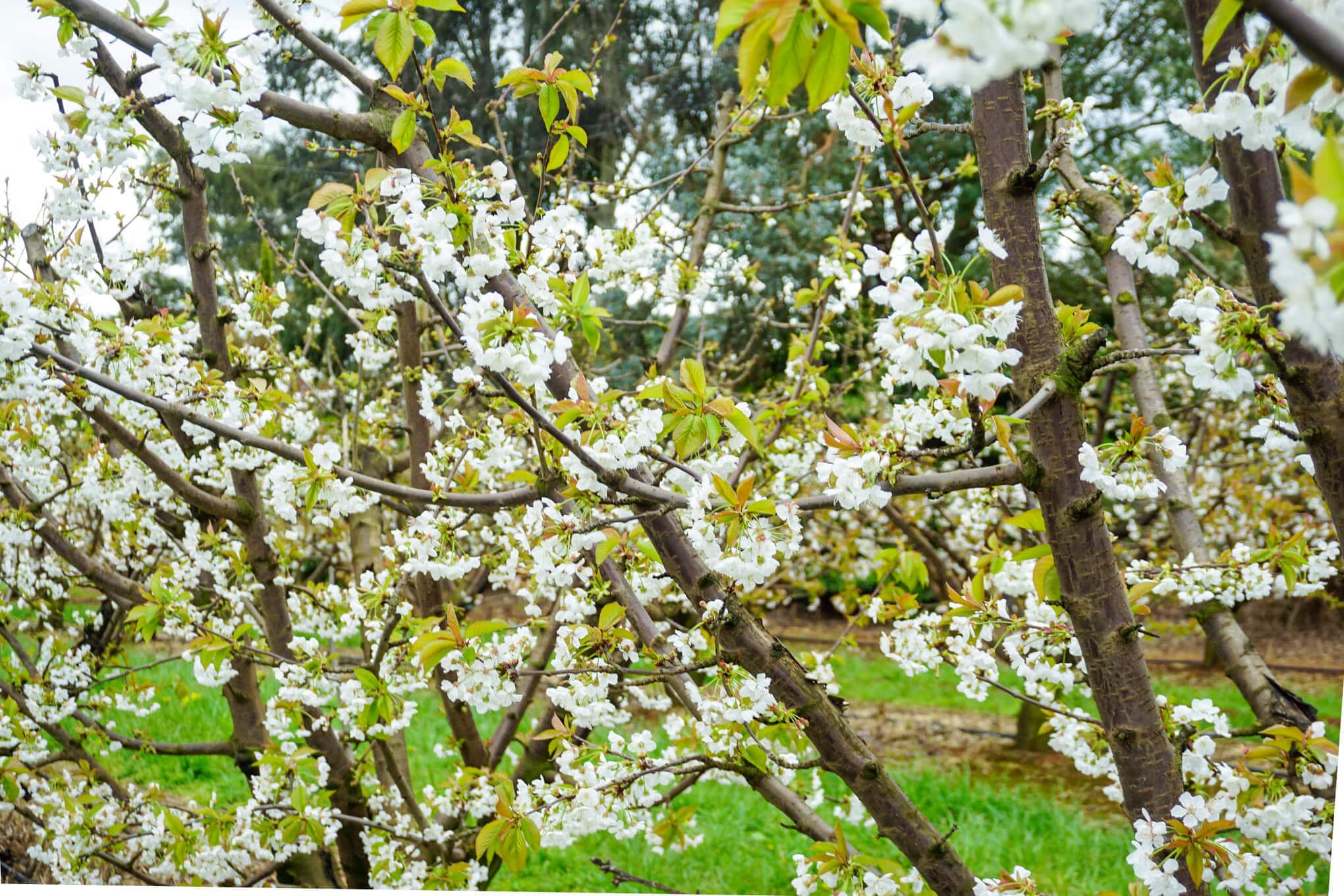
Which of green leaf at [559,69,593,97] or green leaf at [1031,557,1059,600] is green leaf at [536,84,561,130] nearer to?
green leaf at [559,69,593,97]

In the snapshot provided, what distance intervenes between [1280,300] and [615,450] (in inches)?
19.7

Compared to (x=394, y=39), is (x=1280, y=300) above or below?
below

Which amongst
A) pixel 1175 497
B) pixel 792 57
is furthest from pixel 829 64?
pixel 1175 497

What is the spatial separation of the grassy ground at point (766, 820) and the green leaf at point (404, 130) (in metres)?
1.29

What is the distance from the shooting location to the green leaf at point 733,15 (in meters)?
0.38

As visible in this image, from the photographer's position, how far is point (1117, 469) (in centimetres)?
67

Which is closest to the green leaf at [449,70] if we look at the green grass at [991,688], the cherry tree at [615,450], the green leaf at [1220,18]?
the cherry tree at [615,450]

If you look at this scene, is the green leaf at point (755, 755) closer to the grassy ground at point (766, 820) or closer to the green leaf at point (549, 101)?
the green leaf at point (549, 101)

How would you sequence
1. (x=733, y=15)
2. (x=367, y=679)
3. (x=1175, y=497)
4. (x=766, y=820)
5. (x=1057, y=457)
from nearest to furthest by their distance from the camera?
1. (x=733, y=15)
2. (x=1057, y=457)
3. (x=367, y=679)
4. (x=1175, y=497)
5. (x=766, y=820)

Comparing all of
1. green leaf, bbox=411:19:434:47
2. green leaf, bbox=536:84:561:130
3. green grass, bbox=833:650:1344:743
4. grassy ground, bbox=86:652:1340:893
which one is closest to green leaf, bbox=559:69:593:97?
green leaf, bbox=536:84:561:130

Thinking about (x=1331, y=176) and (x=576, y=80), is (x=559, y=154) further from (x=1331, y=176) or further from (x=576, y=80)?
(x=1331, y=176)

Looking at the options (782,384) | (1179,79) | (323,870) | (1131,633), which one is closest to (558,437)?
(1131,633)

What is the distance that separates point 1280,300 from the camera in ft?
2.06

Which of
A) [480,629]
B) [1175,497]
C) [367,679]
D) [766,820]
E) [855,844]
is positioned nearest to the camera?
[480,629]
